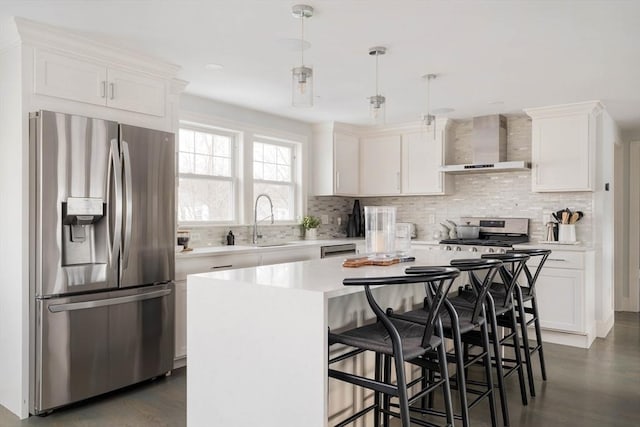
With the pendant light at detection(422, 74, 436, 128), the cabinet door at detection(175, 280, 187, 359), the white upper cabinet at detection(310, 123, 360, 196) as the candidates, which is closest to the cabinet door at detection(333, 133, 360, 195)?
the white upper cabinet at detection(310, 123, 360, 196)

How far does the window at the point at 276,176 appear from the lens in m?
5.45

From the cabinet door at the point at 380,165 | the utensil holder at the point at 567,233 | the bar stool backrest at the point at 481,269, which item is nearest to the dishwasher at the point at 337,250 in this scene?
the cabinet door at the point at 380,165

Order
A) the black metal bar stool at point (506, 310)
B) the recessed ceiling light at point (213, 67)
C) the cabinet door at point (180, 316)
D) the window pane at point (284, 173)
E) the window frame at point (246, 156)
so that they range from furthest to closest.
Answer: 1. the window pane at point (284, 173)
2. the window frame at point (246, 156)
3. the cabinet door at point (180, 316)
4. the recessed ceiling light at point (213, 67)
5. the black metal bar stool at point (506, 310)

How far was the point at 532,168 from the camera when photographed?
5137mm

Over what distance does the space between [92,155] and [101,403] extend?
1.62 metres

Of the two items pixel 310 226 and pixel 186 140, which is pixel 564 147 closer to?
pixel 310 226

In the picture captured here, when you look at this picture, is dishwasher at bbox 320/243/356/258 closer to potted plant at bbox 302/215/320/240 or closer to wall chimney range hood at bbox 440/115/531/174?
potted plant at bbox 302/215/320/240

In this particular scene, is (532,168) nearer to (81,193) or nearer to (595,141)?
(595,141)

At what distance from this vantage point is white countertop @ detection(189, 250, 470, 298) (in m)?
2.01

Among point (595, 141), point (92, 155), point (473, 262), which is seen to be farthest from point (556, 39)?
point (92, 155)

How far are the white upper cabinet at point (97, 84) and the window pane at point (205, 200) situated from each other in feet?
3.67

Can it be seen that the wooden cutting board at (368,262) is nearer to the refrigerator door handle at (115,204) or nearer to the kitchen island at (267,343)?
the kitchen island at (267,343)

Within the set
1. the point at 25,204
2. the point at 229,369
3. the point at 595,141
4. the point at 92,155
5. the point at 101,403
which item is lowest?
the point at 101,403

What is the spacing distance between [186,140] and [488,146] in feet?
10.6
